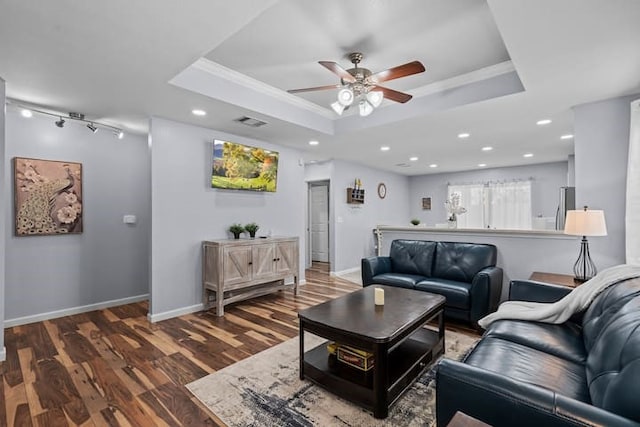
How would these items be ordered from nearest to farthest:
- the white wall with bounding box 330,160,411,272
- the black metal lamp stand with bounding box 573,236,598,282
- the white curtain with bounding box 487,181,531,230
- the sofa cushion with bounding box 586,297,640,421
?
the sofa cushion with bounding box 586,297,640,421 < the black metal lamp stand with bounding box 573,236,598,282 < the white wall with bounding box 330,160,411,272 < the white curtain with bounding box 487,181,531,230

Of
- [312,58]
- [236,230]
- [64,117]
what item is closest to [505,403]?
[312,58]

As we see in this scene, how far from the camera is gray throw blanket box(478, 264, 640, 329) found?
199 centimetres

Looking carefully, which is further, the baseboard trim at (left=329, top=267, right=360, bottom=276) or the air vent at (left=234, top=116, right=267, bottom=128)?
the baseboard trim at (left=329, top=267, right=360, bottom=276)

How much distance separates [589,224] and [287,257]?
3.47 meters

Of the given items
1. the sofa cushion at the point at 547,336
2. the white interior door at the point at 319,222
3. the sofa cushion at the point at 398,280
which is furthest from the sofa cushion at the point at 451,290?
the white interior door at the point at 319,222

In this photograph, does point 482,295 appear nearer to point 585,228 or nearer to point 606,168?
point 585,228

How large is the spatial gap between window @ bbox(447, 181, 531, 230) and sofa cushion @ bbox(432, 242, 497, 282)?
4361 millimetres

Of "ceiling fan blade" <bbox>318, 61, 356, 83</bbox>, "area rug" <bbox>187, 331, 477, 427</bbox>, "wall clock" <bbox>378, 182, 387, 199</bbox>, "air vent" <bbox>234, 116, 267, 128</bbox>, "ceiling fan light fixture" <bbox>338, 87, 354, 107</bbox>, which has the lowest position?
"area rug" <bbox>187, 331, 477, 427</bbox>

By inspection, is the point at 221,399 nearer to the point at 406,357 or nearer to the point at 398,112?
the point at 406,357

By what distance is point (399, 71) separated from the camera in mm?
2396

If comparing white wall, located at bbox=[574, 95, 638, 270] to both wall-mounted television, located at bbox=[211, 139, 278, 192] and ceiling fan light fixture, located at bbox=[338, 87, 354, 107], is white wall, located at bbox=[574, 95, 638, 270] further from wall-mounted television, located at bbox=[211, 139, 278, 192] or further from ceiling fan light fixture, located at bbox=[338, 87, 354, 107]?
wall-mounted television, located at bbox=[211, 139, 278, 192]

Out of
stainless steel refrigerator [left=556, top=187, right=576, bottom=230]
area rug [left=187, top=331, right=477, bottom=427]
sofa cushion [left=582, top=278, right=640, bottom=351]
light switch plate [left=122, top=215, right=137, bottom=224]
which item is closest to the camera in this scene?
sofa cushion [left=582, top=278, right=640, bottom=351]

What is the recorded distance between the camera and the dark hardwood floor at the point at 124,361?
76.0 inches

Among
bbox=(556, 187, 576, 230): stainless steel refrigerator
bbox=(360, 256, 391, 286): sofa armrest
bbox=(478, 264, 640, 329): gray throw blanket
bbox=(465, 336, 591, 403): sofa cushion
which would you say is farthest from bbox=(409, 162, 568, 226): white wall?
bbox=(465, 336, 591, 403): sofa cushion
